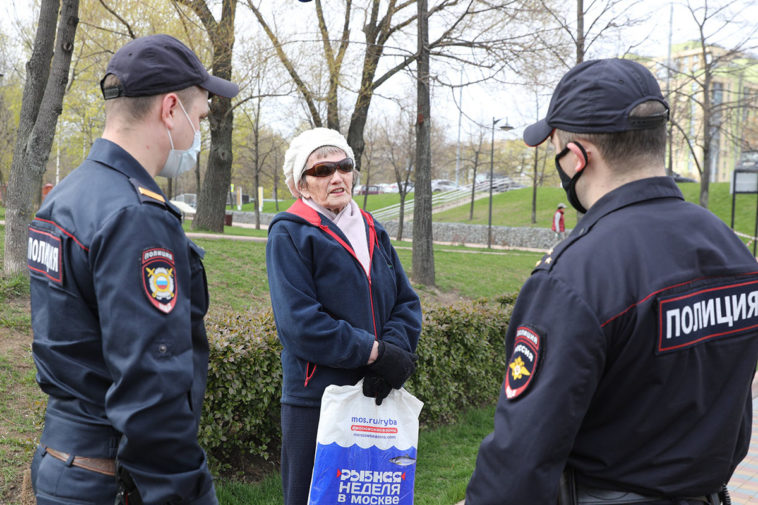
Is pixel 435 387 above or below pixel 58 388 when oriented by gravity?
below

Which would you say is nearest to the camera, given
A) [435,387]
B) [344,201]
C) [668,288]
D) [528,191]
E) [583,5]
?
[668,288]

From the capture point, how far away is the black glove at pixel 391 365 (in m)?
2.90

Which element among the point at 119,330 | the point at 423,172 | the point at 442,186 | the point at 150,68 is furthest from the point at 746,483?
the point at 442,186

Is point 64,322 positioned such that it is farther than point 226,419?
No

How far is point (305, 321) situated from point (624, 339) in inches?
62.7

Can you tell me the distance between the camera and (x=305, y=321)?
9.30ft

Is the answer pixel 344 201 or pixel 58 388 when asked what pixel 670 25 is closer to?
pixel 344 201

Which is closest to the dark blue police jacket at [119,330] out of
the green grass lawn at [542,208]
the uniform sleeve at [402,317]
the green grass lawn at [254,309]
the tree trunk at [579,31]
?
the uniform sleeve at [402,317]

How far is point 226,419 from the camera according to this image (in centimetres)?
397

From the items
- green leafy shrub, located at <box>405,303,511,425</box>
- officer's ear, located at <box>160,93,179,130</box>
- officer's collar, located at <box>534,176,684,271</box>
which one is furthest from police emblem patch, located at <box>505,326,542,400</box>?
green leafy shrub, located at <box>405,303,511,425</box>

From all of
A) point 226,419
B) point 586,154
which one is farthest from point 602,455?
point 226,419

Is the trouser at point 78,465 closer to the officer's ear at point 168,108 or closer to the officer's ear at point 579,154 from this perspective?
the officer's ear at point 168,108

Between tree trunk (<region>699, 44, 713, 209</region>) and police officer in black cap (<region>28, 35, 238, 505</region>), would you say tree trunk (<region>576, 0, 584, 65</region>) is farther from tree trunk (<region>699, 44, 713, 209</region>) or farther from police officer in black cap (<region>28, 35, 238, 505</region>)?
police officer in black cap (<region>28, 35, 238, 505</region>)

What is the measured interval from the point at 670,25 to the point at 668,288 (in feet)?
67.6
